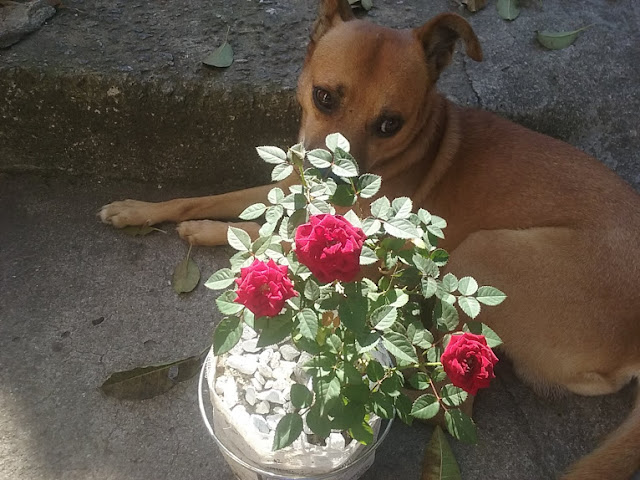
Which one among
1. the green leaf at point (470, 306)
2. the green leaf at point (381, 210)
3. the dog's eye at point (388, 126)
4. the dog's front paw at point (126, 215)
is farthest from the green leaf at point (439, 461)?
the dog's front paw at point (126, 215)

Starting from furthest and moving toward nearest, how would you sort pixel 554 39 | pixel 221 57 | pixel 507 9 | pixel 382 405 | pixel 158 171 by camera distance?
pixel 507 9
pixel 554 39
pixel 158 171
pixel 221 57
pixel 382 405

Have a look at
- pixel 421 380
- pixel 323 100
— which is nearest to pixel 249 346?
pixel 421 380

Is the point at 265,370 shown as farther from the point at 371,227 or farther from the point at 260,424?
the point at 371,227

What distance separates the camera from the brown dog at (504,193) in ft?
7.84

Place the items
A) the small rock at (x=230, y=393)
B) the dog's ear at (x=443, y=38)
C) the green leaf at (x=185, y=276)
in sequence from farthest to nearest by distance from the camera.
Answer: the green leaf at (x=185, y=276) < the dog's ear at (x=443, y=38) < the small rock at (x=230, y=393)

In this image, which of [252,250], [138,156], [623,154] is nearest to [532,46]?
[623,154]

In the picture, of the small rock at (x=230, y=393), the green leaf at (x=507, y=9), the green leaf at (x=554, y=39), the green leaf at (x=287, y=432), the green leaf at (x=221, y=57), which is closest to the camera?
the green leaf at (x=287, y=432)

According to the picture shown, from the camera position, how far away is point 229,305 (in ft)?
5.49

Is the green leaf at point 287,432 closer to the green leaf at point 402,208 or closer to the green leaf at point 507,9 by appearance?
the green leaf at point 402,208

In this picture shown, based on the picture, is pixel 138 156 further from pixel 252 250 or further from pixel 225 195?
pixel 252 250

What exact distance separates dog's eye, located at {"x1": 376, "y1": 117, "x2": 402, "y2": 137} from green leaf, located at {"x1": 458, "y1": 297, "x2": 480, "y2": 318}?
0.99 m

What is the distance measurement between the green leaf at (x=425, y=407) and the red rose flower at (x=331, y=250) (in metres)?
0.53

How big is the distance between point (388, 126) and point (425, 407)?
1.19 m

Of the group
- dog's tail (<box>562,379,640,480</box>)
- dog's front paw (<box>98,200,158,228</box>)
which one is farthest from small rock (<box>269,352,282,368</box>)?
dog's front paw (<box>98,200,158,228</box>)
